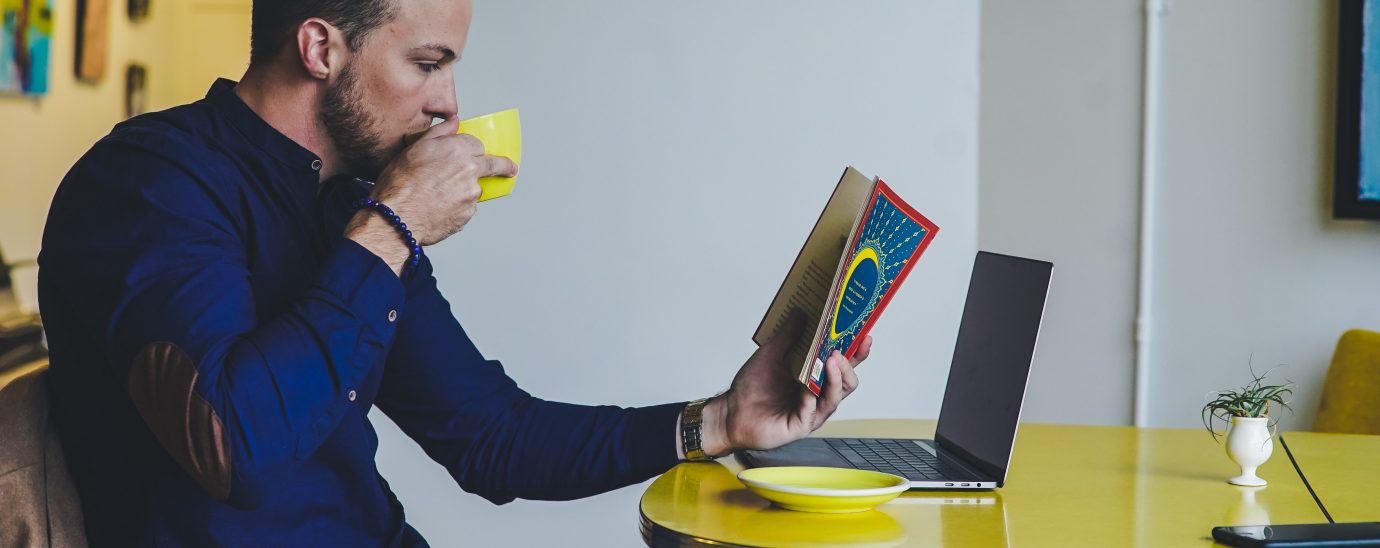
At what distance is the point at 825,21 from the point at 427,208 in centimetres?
142

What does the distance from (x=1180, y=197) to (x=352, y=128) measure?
2327mm

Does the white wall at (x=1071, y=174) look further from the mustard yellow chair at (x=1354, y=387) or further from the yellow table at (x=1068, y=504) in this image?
the yellow table at (x=1068, y=504)

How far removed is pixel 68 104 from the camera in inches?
124

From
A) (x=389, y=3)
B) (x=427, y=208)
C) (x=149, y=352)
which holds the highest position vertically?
(x=389, y=3)

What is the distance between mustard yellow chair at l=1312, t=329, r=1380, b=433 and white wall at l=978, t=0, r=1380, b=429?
47 cm

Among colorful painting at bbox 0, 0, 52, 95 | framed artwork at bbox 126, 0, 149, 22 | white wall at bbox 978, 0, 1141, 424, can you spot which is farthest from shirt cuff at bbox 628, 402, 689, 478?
framed artwork at bbox 126, 0, 149, 22

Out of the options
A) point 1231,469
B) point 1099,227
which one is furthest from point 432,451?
point 1099,227

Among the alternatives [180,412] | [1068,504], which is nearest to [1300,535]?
[1068,504]

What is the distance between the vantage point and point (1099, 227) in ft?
10.4

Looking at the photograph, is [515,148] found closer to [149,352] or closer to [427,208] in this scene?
[427,208]

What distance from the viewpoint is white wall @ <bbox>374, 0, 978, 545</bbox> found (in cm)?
246

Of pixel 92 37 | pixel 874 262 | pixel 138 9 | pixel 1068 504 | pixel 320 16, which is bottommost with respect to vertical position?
pixel 1068 504

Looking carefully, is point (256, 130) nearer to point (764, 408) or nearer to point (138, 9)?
point (764, 408)

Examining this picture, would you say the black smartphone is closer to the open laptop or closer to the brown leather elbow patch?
the open laptop
